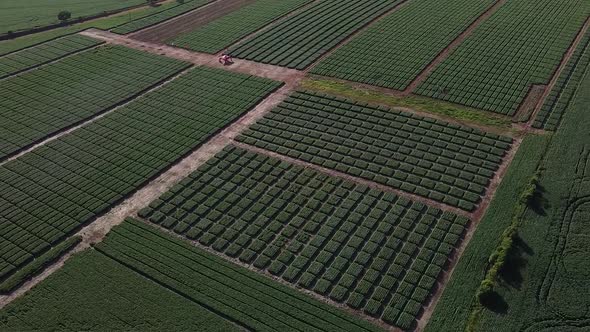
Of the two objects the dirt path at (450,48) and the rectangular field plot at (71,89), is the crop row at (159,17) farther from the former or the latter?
the dirt path at (450,48)

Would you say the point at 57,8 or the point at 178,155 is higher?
the point at 57,8

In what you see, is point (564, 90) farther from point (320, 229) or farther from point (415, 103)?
point (320, 229)

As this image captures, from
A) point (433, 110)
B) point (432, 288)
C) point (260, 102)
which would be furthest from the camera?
point (260, 102)

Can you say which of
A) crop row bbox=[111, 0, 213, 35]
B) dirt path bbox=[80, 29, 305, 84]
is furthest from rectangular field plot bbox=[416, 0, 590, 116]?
crop row bbox=[111, 0, 213, 35]

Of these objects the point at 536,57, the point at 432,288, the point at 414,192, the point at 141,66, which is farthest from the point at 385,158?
the point at 141,66

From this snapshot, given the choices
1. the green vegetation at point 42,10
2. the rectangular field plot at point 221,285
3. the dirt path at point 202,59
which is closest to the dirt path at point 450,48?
the dirt path at point 202,59

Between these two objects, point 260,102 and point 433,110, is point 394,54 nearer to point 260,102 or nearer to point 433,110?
point 433,110
